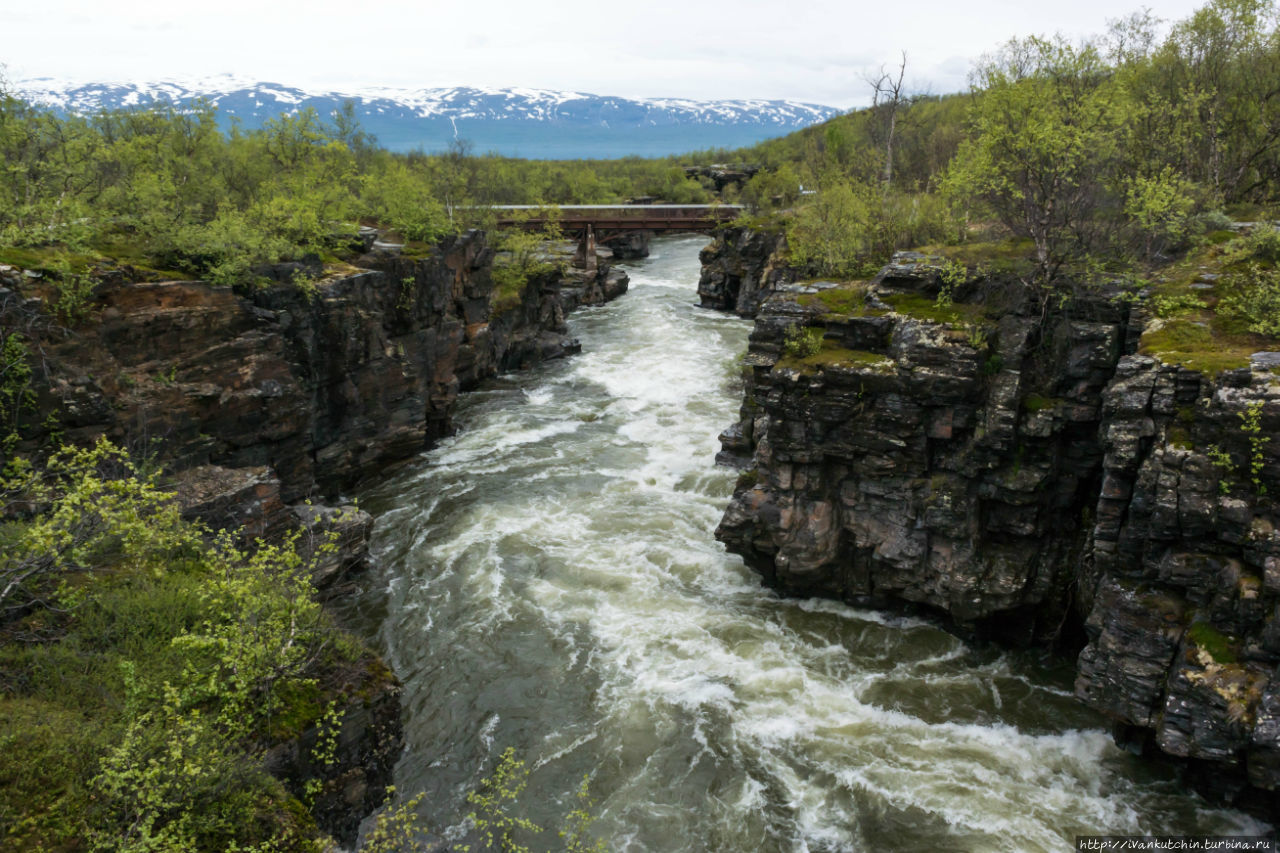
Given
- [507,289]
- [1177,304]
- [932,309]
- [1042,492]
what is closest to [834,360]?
[932,309]

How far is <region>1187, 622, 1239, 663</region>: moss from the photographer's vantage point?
13.5 m

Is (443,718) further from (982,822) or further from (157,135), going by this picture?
(157,135)

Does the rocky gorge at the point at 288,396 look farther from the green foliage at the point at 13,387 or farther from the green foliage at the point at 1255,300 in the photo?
the green foliage at the point at 1255,300

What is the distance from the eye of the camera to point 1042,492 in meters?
19.0

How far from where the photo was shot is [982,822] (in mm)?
15070

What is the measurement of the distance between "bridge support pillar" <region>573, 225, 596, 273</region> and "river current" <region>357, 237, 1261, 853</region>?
144ft

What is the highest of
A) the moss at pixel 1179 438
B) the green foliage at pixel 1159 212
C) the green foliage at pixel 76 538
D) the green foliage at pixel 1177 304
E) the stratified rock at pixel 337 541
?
the green foliage at pixel 1159 212

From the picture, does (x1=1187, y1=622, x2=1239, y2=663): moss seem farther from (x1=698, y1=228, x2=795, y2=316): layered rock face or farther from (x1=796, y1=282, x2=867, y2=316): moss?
(x1=698, y1=228, x2=795, y2=316): layered rock face

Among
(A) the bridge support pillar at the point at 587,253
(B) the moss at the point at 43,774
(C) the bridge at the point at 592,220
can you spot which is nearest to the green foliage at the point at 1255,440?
(B) the moss at the point at 43,774

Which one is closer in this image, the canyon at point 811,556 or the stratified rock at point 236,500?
the canyon at point 811,556

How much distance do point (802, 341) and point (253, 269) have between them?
20800 millimetres

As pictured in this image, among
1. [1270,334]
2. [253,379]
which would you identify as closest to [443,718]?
[253,379]

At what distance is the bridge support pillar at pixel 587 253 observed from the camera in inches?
2792

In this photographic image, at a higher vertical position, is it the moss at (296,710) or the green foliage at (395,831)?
the moss at (296,710)
